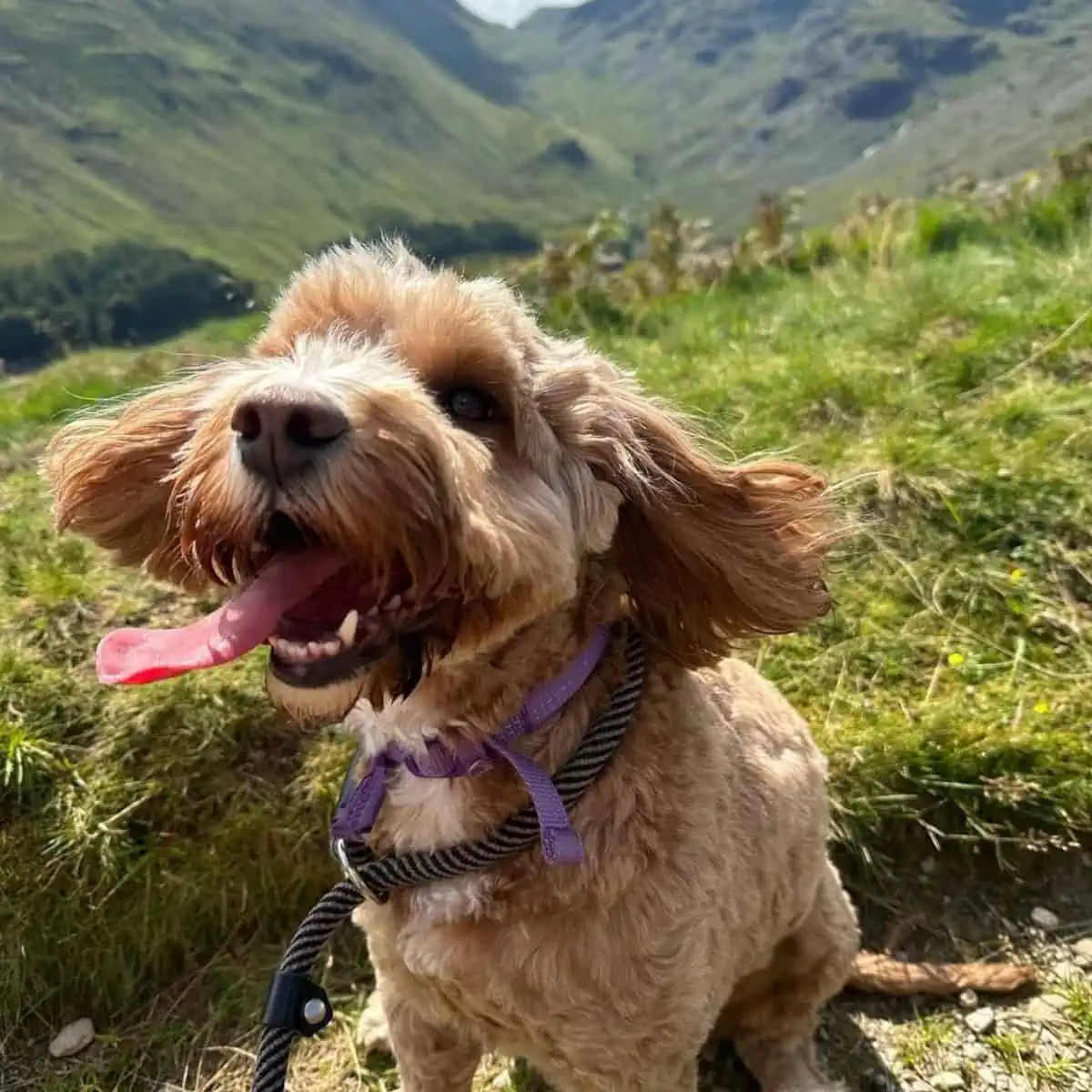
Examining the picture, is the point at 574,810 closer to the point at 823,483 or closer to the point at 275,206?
the point at 823,483

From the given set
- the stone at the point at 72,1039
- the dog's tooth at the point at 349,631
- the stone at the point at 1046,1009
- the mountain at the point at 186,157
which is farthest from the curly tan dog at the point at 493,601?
the mountain at the point at 186,157

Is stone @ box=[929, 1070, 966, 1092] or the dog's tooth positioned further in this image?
stone @ box=[929, 1070, 966, 1092]

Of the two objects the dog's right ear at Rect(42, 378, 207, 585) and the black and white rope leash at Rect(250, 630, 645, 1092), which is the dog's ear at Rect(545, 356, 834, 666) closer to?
the black and white rope leash at Rect(250, 630, 645, 1092)

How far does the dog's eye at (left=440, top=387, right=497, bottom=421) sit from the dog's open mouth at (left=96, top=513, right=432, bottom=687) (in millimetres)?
393

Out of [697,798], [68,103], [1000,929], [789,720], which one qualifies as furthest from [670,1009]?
[68,103]

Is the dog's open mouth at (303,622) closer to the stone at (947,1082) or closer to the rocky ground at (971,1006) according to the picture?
the rocky ground at (971,1006)

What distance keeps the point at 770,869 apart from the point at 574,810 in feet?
2.00

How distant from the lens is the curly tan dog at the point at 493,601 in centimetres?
171

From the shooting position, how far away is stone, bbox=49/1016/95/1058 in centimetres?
305

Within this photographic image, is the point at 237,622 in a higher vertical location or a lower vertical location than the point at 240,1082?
higher

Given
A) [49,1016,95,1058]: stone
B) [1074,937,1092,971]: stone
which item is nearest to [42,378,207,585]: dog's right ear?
[49,1016,95,1058]: stone

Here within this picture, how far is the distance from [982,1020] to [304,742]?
85.8 inches

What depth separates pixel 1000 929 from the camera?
3.09 metres

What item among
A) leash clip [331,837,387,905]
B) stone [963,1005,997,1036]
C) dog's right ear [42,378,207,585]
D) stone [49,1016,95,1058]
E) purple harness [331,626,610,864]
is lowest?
stone [49,1016,95,1058]
